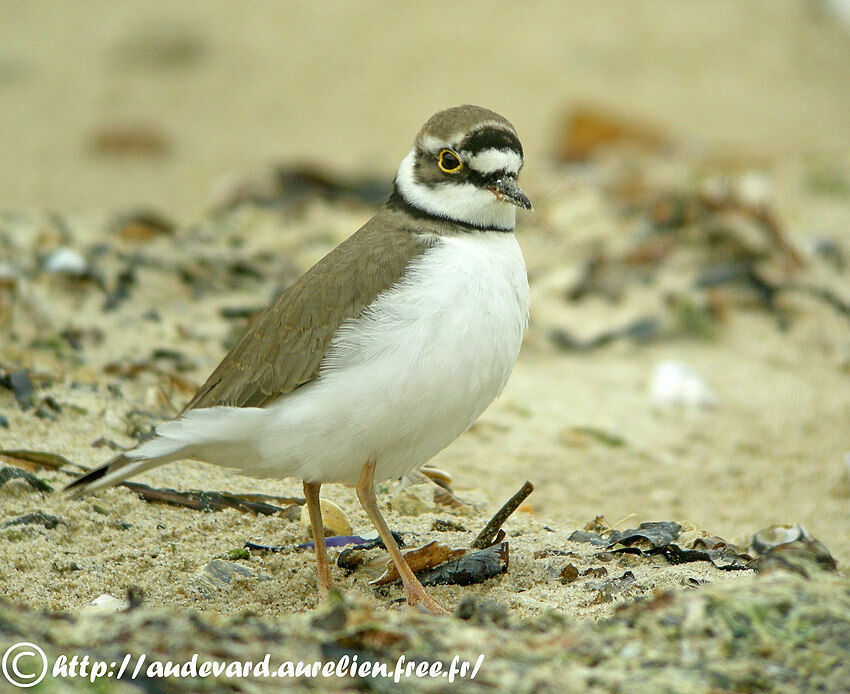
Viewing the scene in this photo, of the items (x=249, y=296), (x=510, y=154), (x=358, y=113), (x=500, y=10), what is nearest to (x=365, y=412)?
(x=510, y=154)

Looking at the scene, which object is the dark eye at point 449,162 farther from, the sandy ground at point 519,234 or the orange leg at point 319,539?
the sandy ground at point 519,234

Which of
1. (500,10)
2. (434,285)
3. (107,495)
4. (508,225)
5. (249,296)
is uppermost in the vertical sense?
(500,10)

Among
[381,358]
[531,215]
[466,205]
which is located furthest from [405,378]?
[531,215]

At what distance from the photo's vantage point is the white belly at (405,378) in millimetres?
3957

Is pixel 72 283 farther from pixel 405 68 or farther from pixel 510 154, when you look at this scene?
Result: pixel 405 68

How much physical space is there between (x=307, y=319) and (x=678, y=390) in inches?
146

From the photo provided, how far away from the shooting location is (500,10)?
16281mm

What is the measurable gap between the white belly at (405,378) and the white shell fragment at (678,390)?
3.20m

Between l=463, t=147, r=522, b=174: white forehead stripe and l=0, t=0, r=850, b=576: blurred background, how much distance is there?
5.69 ft

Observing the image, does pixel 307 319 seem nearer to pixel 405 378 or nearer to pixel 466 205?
pixel 405 378

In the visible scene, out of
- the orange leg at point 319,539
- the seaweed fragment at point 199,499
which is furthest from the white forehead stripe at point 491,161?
the seaweed fragment at point 199,499

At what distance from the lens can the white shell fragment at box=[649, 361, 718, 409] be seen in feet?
23.5

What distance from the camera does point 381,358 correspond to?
3982 mm

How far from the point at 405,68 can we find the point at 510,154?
11.2m
